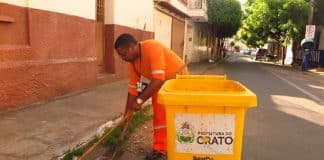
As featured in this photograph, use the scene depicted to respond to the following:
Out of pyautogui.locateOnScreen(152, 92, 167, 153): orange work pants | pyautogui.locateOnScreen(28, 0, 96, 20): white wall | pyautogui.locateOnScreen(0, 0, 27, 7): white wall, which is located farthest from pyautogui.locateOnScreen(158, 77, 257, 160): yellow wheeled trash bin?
pyautogui.locateOnScreen(28, 0, 96, 20): white wall

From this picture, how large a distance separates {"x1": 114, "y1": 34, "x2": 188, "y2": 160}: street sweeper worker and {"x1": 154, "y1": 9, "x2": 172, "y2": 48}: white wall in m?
11.6

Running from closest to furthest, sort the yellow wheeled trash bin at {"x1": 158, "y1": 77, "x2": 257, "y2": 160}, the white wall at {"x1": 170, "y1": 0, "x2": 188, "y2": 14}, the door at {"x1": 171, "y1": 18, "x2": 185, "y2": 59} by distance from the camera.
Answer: the yellow wheeled trash bin at {"x1": 158, "y1": 77, "x2": 257, "y2": 160}, the white wall at {"x1": 170, "y1": 0, "x2": 188, "y2": 14}, the door at {"x1": 171, "y1": 18, "x2": 185, "y2": 59}

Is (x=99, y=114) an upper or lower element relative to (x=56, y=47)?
lower

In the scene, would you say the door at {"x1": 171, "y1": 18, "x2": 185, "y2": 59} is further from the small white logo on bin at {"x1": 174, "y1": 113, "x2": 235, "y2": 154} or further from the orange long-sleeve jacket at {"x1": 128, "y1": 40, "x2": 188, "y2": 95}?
→ the small white logo on bin at {"x1": 174, "y1": 113, "x2": 235, "y2": 154}

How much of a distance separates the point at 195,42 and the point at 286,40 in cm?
726

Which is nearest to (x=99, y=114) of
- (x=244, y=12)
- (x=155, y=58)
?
(x=155, y=58)

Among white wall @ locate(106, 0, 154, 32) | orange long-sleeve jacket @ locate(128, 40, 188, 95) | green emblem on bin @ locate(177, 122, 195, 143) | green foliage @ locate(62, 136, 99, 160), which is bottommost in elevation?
green foliage @ locate(62, 136, 99, 160)

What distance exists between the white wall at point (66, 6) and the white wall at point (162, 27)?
22.9ft

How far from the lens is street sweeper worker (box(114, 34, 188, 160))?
382 cm

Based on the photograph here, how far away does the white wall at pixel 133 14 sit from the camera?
34.7 feet

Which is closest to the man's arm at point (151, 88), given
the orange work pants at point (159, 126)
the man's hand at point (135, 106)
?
the man's hand at point (135, 106)

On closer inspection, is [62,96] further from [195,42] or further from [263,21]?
[263,21]

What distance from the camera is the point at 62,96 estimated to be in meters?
7.69

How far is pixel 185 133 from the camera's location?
298 cm
